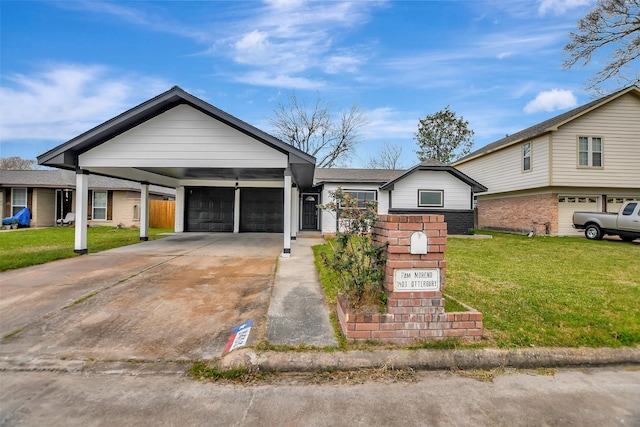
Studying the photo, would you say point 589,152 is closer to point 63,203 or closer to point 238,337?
point 238,337

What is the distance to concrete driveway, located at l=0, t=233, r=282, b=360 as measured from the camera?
3125mm

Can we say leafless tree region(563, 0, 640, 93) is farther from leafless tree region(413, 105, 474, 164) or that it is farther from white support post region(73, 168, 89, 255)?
white support post region(73, 168, 89, 255)

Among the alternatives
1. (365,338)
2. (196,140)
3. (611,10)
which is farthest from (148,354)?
(611,10)

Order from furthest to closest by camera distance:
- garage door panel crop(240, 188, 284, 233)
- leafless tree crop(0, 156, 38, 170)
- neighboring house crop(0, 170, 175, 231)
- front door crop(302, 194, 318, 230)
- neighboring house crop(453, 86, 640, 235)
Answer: leafless tree crop(0, 156, 38, 170)
front door crop(302, 194, 318, 230)
neighboring house crop(0, 170, 175, 231)
garage door panel crop(240, 188, 284, 233)
neighboring house crop(453, 86, 640, 235)

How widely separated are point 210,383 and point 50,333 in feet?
7.62

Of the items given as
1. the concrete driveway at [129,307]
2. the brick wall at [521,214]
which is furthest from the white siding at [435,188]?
the concrete driveway at [129,307]

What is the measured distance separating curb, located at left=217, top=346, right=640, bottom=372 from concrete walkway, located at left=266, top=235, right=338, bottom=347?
0.26 metres

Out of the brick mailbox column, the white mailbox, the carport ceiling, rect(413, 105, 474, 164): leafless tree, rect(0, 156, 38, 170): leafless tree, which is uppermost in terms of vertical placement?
rect(413, 105, 474, 164): leafless tree

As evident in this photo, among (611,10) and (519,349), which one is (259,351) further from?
(611,10)

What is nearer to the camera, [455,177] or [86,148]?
[86,148]

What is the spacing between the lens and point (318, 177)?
17.4 meters

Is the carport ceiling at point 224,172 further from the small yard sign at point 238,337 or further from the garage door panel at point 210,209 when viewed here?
the small yard sign at point 238,337

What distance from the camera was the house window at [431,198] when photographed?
50.8 feet

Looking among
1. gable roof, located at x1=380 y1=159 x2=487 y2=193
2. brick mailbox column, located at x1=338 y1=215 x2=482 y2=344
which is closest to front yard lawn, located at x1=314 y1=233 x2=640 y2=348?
brick mailbox column, located at x1=338 y1=215 x2=482 y2=344
